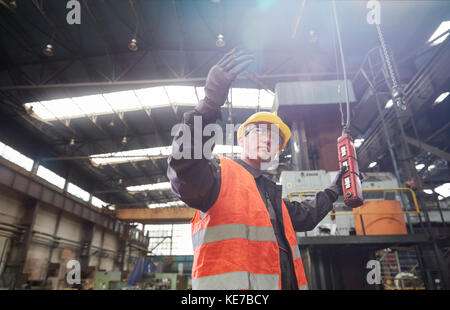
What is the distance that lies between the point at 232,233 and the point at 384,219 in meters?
4.07

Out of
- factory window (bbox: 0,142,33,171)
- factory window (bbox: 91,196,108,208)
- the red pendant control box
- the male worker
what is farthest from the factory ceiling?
factory window (bbox: 91,196,108,208)

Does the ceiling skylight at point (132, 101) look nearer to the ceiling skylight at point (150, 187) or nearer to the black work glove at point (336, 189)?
the black work glove at point (336, 189)

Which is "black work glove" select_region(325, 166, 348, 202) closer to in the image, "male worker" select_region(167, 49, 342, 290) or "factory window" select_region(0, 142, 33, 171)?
"male worker" select_region(167, 49, 342, 290)

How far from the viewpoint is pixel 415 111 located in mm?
6512

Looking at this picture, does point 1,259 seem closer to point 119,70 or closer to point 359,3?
point 119,70

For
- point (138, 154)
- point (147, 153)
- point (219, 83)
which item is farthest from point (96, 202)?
point (219, 83)

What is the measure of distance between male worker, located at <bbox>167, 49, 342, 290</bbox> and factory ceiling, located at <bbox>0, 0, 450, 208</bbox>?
663 cm

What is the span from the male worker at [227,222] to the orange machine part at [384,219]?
356 centimetres

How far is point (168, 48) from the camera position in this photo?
10.2 metres

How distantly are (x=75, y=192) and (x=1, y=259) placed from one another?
646 cm

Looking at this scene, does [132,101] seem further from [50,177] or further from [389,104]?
[389,104]

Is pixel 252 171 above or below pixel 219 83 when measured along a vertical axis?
below

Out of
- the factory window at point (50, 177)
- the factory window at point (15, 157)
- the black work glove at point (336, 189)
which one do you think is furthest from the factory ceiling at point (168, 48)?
the black work glove at point (336, 189)
